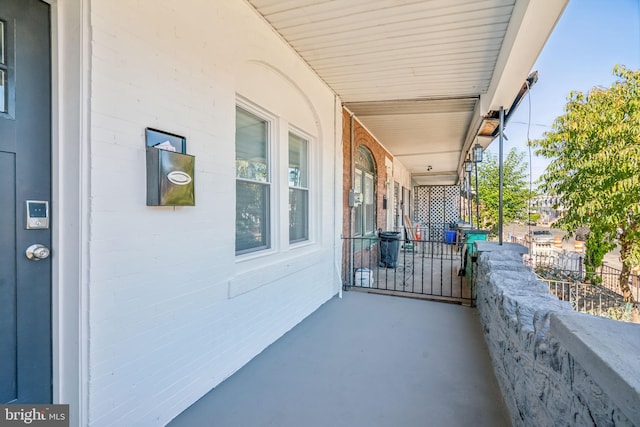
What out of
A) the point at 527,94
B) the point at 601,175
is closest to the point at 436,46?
the point at 527,94

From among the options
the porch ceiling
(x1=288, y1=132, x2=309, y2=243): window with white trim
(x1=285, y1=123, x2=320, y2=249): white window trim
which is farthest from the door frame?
(x1=285, y1=123, x2=320, y2=249): white window trim

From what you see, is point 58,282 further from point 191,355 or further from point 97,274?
point 191,355

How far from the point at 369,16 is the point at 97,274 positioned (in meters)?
2.83

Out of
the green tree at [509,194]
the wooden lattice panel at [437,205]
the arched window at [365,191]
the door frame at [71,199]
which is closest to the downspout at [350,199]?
the arched window at [365,191]

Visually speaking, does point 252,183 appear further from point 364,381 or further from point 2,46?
point 364,381

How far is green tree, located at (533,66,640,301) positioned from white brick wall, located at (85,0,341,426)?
7.99m

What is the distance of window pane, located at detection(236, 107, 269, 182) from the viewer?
288cm

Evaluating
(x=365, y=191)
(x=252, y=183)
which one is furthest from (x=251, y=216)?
(x=365, y=191)

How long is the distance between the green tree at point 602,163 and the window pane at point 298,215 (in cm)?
720

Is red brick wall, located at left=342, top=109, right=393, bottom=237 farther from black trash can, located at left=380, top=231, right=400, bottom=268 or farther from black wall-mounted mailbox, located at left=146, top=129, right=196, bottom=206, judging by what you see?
black wall-mounted mailbox, located at left=146, top=129, right=196, bottom=206

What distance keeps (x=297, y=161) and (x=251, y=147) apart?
1.04 metres

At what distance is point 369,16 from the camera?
2.74 m

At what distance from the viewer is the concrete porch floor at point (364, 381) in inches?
81.2

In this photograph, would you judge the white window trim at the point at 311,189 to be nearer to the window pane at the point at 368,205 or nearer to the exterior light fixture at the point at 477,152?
the window pane at the point at 368,205
